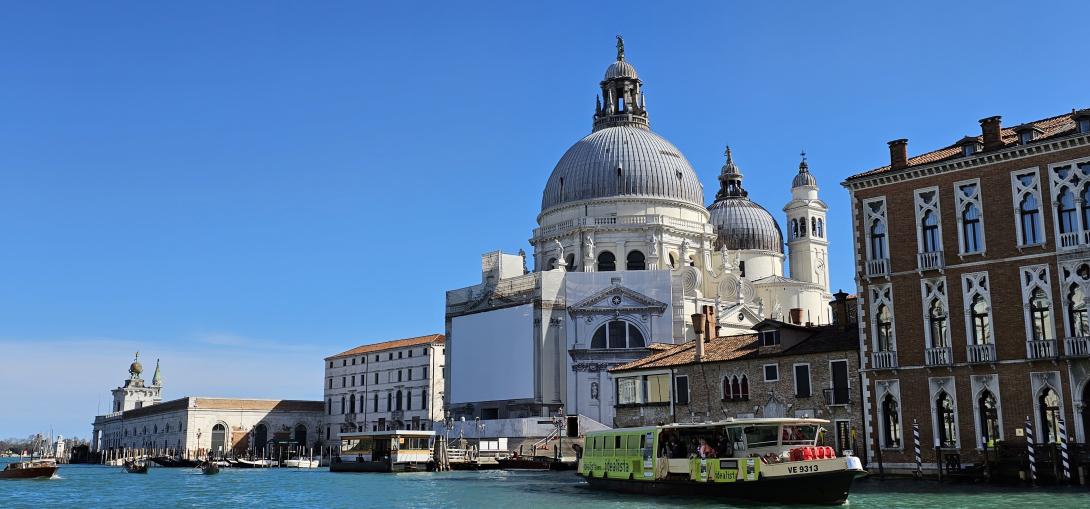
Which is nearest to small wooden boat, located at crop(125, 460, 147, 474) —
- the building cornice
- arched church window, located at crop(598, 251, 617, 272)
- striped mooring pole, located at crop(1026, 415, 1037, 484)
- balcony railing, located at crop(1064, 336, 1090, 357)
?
arched church window, located at crop(598, 251, 617, 272)

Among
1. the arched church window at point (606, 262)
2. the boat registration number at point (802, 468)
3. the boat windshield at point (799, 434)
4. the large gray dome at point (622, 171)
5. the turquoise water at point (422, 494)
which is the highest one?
the large gray dome at point (622, 171)

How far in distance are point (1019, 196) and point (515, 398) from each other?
3697 centimetres

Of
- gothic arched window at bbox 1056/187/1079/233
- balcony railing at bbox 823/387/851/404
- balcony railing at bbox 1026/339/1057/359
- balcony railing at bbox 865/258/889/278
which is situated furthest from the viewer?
balcony railing at bbox 823/387/851/404

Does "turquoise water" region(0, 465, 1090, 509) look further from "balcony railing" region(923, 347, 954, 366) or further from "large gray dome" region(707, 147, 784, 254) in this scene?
"large gray dome" region(707, 147, 784, 254)

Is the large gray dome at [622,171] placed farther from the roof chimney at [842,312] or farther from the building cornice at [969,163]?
the building cornice at [969,163]

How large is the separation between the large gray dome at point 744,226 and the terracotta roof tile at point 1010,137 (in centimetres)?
3922

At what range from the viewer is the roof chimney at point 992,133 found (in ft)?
103

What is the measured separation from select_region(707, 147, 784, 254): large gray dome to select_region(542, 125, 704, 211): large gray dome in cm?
374

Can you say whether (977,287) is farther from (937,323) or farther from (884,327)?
(884,327)

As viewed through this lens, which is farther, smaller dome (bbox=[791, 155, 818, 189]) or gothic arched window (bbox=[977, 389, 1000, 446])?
smaller dome (bbox=[791, 155, 818, 189])

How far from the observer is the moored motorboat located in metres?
25.7

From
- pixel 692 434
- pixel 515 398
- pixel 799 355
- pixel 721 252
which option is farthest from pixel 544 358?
pixel 692 434

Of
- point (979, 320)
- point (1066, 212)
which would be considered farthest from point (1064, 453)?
point (1066, 212)

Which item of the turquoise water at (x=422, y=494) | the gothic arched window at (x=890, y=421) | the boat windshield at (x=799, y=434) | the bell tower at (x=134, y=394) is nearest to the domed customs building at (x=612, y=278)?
the turquoise water at (x=422, y=494)
